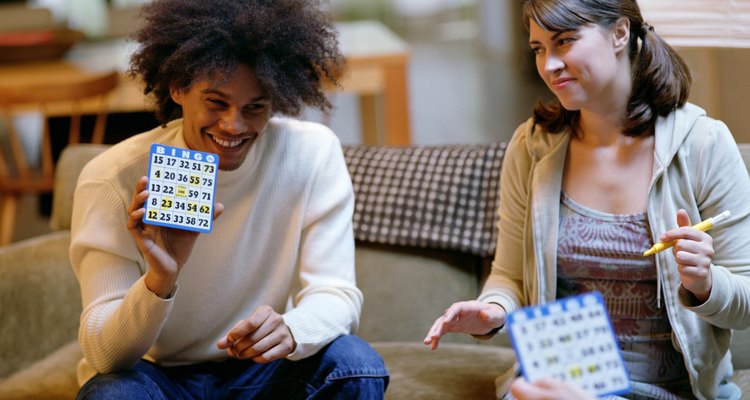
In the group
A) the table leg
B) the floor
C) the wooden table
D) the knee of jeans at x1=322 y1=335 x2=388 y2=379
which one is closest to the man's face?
the knee of jeans at x1=322 y1=335 x2=388 y2=379

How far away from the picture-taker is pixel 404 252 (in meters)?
2.18

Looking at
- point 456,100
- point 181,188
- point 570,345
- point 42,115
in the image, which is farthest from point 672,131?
point 456,100

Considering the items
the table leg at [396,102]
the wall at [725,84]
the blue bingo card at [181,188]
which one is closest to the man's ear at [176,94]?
the blue bingo card at [181,188]

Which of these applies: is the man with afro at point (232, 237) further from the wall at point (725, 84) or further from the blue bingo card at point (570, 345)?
the wall at point (725, 84)

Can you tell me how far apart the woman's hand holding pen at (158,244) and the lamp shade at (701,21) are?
91cm

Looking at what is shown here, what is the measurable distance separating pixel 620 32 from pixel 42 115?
8.83ft

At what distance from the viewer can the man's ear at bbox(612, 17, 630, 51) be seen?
153 centimetres

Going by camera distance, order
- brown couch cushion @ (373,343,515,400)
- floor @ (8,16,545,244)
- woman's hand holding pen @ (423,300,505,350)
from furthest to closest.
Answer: floor @ (8,16,545,244)
brown couch cushion @ (373,343,515,400)
woman's hand holding pen @ (423,300,505,350)

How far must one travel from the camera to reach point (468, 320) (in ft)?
5.00

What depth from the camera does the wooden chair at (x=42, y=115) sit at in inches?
136

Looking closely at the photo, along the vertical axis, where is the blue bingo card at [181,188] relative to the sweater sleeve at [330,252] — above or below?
above

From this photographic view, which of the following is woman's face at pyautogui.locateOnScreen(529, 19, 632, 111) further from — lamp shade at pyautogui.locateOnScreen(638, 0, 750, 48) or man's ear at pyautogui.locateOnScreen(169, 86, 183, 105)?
man's ear at pyautogui.locateOnScreen(169, 86, 183, 105)

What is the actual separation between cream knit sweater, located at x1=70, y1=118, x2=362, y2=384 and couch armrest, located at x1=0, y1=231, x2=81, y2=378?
0.38 meters

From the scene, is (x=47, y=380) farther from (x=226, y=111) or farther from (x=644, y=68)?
(x=644, y=68)
